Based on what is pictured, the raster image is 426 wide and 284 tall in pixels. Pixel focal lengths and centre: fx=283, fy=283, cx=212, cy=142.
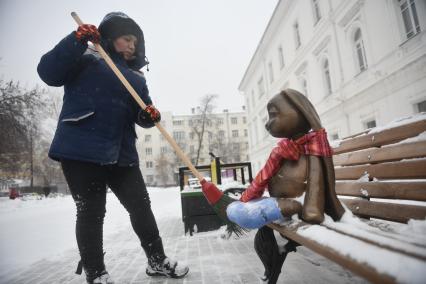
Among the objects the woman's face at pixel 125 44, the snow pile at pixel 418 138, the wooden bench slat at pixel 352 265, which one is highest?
the woman's face at pixel 125 44

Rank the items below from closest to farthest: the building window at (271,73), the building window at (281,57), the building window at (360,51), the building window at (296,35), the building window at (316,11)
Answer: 1. the building window at (360,51)
2. the building window at (316,11)
3. the building window at (296,35)
4. the building window at (281,57)
5. the building window at (271,73)

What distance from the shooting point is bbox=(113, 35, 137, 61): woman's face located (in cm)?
230

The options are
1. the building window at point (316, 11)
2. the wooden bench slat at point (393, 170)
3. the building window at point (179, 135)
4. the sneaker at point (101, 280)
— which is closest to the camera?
the wooden bench slat at point (393, 170)

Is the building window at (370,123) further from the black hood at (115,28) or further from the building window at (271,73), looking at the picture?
the building window at (271,73)

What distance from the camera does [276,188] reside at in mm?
1539

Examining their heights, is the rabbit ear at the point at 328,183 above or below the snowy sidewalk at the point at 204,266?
above

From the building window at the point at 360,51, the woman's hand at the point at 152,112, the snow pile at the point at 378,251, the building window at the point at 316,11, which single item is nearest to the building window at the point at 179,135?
the building window at the point at 316,11

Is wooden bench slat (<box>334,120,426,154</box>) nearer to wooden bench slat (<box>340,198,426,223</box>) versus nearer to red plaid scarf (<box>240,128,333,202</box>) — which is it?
wooden bench slat (<box>340,198,426,223</box>)

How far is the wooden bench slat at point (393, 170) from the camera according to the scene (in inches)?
59.4

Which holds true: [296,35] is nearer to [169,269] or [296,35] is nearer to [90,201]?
[169,269]

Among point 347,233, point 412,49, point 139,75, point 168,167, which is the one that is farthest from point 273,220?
point 168,167

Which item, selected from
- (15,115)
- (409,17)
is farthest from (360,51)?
(15,115)

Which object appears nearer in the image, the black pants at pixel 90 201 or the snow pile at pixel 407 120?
the snow pile at pixel 407 120

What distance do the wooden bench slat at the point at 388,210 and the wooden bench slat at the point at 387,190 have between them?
0.20 ft
